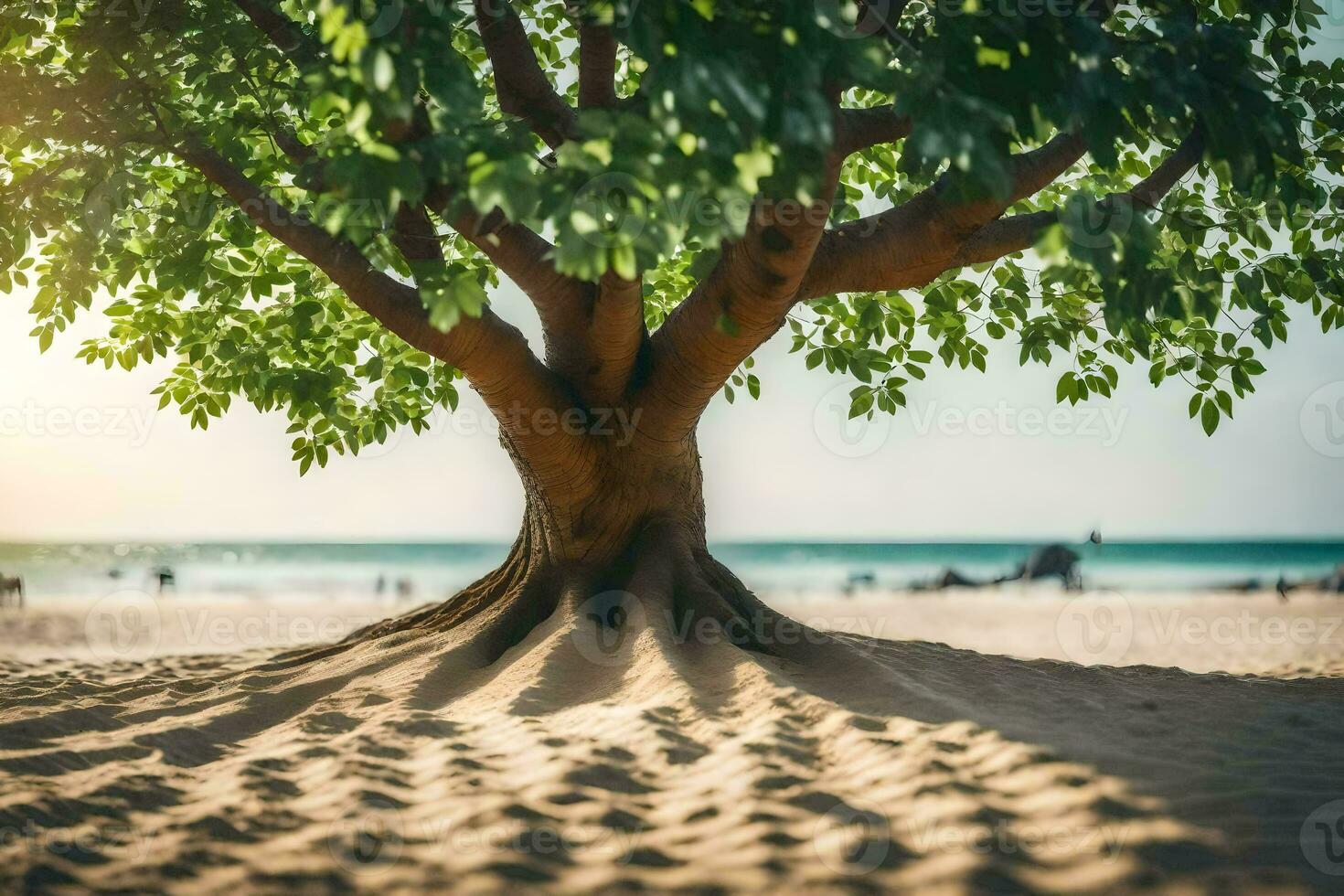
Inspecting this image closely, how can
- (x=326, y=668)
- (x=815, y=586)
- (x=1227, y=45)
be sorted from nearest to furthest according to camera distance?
(x=1227, y=45)
(x=326, y=668)
(x=815, y=586)

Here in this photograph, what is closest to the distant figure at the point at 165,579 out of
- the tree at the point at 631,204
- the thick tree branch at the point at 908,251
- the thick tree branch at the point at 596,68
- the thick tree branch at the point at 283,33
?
the tree at the point at 631,204

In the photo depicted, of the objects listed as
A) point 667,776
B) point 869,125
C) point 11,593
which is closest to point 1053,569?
point 11,593

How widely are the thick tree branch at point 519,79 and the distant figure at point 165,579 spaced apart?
1121 inches

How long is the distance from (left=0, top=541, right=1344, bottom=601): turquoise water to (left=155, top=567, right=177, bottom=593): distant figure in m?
0.27

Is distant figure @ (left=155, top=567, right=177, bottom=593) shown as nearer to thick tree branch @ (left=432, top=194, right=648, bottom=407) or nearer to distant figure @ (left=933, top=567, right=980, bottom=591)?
distant figure @ (left=933, top=567, right=980, bottom=591)

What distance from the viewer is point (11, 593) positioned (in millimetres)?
20234

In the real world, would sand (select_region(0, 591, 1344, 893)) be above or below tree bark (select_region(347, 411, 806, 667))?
below

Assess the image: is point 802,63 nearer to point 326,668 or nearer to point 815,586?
point 326,668

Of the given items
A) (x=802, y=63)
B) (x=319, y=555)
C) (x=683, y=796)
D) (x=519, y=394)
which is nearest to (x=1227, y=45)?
(x=802, y=63)

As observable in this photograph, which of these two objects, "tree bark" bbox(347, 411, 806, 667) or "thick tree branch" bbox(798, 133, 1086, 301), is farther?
"tree bark" bbox(347, 411, 806, 667)

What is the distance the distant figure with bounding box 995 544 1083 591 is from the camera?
27422 millimetres

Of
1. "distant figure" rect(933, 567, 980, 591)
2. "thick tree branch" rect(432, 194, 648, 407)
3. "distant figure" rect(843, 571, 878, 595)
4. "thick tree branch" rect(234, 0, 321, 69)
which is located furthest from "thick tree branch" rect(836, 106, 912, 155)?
"distant figure" rect(933, 567, 980, 591)

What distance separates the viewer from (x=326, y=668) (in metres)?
5.63

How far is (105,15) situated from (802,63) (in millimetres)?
4108
